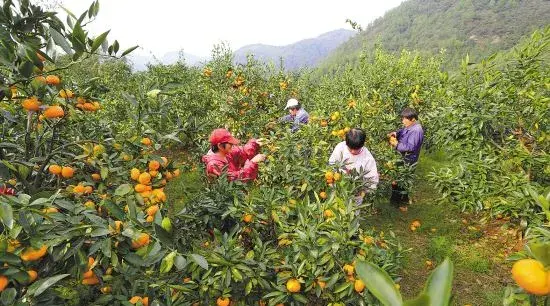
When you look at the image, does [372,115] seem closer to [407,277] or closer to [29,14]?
[407,277]

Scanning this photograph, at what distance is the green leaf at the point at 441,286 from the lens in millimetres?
551

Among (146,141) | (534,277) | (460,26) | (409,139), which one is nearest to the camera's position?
(534,277)

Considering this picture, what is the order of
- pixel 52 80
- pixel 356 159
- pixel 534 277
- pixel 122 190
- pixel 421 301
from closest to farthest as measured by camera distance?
pixel 421 301, pixel 534 277, pixel 122 190, pixel 52 80, pixel 356 159

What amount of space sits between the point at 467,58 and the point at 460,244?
9.44 feet

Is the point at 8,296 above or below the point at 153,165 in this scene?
below

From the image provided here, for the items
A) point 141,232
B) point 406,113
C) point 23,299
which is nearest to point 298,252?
point 141,232

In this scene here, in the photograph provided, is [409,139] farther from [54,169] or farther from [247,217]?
[54,169]

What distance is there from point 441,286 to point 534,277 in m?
0.31

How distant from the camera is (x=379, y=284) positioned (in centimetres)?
61

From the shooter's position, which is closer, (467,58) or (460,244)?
(467,58)

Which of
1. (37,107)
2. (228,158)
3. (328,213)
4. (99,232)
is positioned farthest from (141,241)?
(228,158)

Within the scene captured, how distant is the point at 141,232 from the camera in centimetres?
136

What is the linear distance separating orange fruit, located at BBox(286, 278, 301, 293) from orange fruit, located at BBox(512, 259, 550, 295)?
57.5 inches

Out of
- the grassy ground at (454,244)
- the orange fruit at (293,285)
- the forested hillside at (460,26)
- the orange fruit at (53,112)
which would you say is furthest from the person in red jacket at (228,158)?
A: the forested hillside at (460,26)
